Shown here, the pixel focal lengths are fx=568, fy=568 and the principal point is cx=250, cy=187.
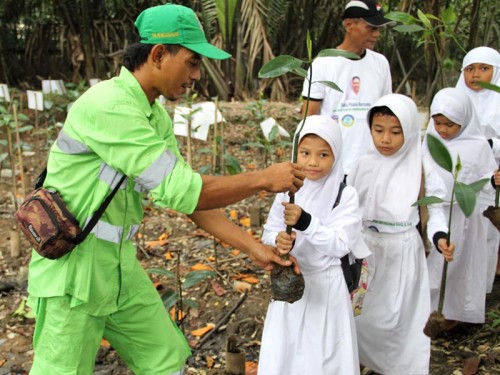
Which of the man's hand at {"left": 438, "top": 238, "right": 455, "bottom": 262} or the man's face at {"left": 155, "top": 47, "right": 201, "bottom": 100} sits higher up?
the man's face at {"left": 155, "top": 47, "right": 201, "bottom": 100}

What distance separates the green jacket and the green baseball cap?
0.17 meters

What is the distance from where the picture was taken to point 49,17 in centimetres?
1030

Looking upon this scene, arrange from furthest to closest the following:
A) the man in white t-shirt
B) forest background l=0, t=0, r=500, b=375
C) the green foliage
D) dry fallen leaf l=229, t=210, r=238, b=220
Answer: dry fallen leaf l=229, t=210, r=238, b=220 → the man in white t-shirt → forest background l=0, t=0, r=500, b=375 → the green foliage

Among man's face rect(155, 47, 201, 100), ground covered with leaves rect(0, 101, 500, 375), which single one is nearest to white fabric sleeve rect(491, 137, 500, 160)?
ground covered with leaves rect(0, 101, 500, 375)

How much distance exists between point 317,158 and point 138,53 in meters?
0.80

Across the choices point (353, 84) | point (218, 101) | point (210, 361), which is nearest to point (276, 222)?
point (210, 361)

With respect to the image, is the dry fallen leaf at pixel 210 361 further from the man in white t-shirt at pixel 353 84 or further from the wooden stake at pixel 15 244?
the wooden stake at pixel 15 244

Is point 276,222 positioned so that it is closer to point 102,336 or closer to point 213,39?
point 102,336

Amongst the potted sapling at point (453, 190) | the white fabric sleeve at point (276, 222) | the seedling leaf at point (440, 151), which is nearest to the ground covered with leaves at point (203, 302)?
the white fabric sleeve at point (276, 222)

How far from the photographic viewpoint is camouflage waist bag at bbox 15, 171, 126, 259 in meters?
1.84

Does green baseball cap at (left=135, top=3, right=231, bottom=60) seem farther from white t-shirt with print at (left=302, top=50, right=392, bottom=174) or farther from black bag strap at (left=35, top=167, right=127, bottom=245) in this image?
white t-shirt with print at (left=302, top=50, right=392, bottom=174)

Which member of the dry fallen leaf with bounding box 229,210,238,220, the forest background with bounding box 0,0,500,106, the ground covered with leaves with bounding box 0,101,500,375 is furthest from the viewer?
the forest background with bounding box 0,0,500,106

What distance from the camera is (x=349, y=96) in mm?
3180

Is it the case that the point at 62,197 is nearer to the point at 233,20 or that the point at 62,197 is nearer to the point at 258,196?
the point at 258,196
